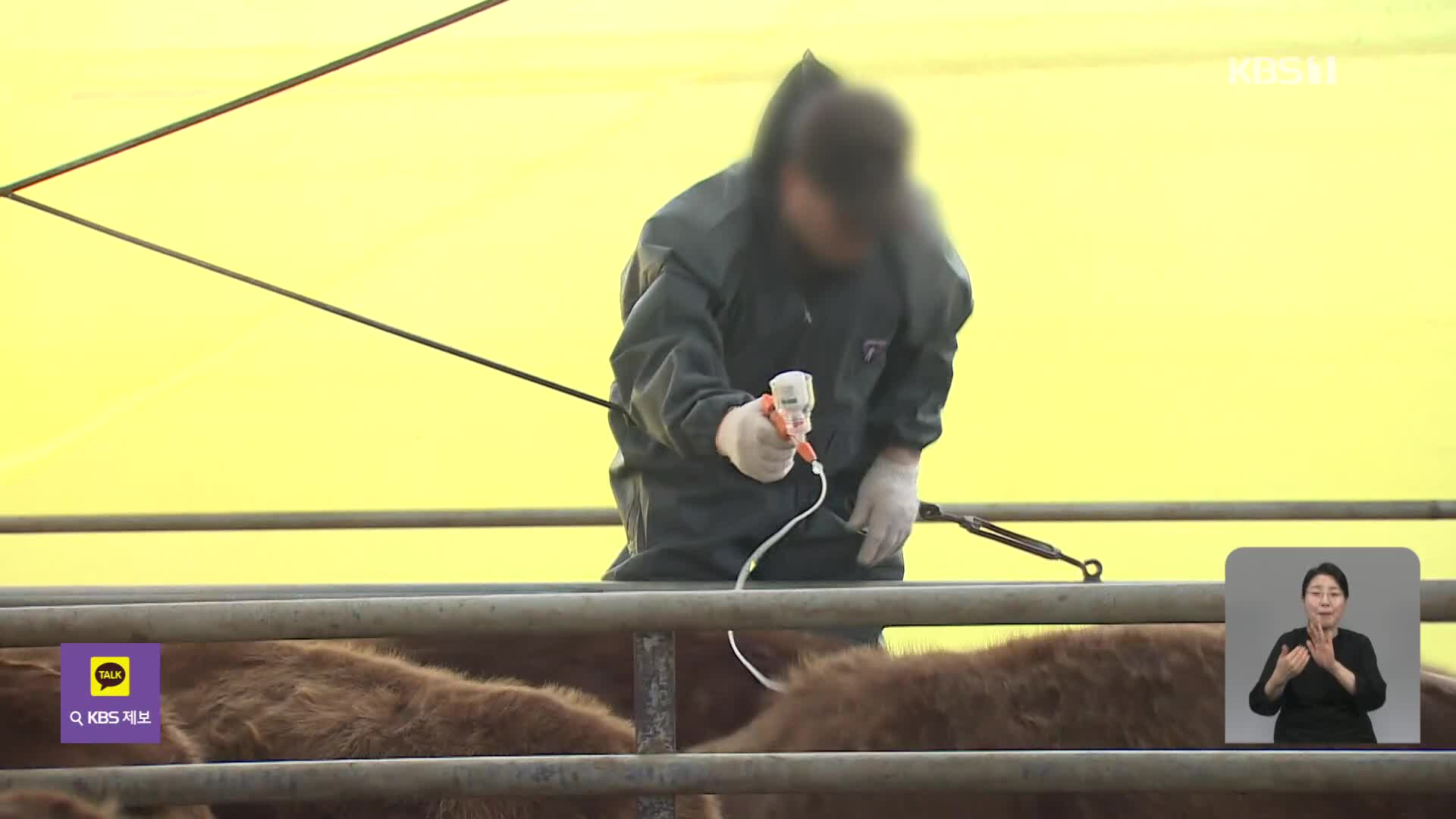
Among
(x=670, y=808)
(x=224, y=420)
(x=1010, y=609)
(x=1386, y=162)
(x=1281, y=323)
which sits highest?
(x=1386, y=162)

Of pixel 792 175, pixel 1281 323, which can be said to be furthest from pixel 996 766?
pixel 1281 323

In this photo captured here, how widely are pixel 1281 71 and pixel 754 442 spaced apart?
184 centimetres

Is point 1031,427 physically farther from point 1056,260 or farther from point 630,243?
point 630,243

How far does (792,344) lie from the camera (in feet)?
3.52

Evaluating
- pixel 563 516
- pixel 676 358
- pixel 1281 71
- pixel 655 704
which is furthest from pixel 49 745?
pixel 1281 71

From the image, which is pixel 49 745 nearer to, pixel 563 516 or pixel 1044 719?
pixel 1044 719

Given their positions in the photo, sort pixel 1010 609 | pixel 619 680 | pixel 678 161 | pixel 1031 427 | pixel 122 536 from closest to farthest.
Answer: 1. pixel 1010 609
2. pixel 619 680
3. pixel 678 161
4. pixel 1031 427
5. pixel 122 536

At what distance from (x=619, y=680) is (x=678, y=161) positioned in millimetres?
1301

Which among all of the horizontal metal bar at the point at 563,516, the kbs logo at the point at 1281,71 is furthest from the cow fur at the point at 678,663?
the kbs logo at the point at 1281,71

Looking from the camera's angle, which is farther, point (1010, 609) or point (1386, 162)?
point (1386, 162)

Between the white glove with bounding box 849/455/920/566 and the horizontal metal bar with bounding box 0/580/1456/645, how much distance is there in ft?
1.28

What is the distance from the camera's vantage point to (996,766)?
0.69 metres

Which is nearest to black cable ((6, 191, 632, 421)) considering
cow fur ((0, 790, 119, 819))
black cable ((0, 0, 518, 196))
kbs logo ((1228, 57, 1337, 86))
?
black cable ((0, 0, 518, 196))

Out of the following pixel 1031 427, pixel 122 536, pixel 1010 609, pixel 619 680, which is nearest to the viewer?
pixel 1010 609
